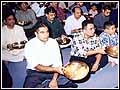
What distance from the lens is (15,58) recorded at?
5.91 feet

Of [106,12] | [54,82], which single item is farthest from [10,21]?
[106,12]

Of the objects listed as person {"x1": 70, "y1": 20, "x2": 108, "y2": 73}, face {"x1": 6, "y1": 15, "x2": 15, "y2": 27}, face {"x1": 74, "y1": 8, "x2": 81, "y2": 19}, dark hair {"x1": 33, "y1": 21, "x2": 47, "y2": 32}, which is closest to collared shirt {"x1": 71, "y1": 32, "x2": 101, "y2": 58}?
person {"x1": 70, "y1": 20, "x2": 108, "y2": 73}

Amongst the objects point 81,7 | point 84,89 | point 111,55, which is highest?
point 81,7

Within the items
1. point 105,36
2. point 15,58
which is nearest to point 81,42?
point 105,36

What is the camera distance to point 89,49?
183 cm

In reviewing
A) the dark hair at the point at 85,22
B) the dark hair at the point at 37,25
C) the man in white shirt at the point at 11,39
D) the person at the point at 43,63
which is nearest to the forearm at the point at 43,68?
the person at the point at 43,63

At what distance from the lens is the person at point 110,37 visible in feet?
5.96

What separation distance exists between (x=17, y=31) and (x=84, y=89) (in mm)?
526

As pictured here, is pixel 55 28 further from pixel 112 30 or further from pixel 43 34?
pixel 112 30

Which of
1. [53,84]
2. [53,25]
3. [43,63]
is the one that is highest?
[53,25]

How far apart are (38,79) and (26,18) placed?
1.21 feet

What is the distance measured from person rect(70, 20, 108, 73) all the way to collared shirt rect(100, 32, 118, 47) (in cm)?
3

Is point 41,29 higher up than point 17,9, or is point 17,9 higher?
point 17,9

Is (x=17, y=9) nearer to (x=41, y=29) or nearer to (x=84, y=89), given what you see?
(x=41, y=29)
